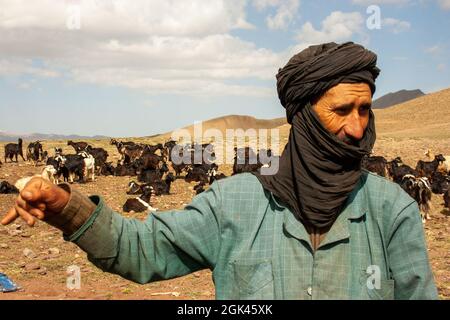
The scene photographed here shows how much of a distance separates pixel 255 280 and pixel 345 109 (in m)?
0.77

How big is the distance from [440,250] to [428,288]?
9443 millimetres

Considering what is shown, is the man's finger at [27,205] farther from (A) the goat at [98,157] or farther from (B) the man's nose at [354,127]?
(A) the goat at [98,157]

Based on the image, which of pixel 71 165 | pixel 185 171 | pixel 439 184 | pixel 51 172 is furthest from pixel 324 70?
pixel 185 171

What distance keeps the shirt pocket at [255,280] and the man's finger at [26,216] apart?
0.80 m

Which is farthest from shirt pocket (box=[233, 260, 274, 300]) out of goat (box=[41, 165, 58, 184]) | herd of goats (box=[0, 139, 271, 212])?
goat (box=[41, 165, 58, 184])

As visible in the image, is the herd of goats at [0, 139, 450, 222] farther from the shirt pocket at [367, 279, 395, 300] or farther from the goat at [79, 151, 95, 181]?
the shirt pocket at [367, 279, 395, 300]

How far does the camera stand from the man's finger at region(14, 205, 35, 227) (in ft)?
5.87

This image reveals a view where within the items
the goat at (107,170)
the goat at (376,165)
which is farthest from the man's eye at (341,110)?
the goat at (107,170)

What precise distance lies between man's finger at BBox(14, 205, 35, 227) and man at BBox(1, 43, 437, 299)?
0.93 ft

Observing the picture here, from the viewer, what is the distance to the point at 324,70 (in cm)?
227

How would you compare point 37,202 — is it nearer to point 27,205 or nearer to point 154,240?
point 27,205

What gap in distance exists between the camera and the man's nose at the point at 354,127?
88.7 inches
